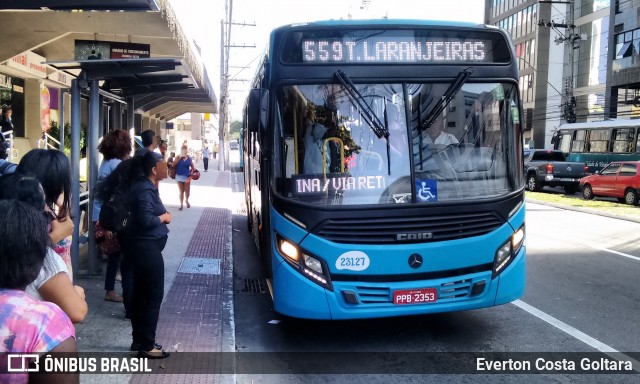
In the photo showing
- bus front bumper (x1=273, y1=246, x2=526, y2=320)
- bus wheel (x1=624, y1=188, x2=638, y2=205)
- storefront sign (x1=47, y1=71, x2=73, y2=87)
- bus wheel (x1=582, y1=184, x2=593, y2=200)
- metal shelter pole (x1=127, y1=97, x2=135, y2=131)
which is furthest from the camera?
bus wheel (x1=582, y1=184, x2=593, y2=200)

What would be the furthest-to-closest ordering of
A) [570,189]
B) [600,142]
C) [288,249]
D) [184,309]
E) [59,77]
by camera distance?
[600,142] → [570,189] → [59,77] → [184,309] → [288,249]

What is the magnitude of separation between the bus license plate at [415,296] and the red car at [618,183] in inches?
713

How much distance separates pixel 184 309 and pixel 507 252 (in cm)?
353

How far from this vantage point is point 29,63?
1473 centimetres

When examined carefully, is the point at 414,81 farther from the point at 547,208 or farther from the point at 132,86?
the point at 547,208

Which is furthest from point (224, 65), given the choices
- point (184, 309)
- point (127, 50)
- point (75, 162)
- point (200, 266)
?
point (184, 309)

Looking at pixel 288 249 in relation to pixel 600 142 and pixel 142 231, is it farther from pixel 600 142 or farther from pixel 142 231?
pixel 600 142

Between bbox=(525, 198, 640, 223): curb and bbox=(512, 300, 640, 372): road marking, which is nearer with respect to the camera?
bbox=(512, 300, 640, 372): road marking

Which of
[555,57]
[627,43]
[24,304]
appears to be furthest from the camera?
[555,57]

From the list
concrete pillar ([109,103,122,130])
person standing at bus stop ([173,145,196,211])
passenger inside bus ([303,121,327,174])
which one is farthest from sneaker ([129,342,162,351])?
person standing at bus stop ([173,145,196,211])

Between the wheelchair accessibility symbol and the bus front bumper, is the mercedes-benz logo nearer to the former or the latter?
the bus front bumper

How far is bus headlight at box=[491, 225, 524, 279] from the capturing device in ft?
17.9

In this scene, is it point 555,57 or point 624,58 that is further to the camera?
point 555,57

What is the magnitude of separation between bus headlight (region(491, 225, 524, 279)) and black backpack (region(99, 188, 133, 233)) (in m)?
3.29
